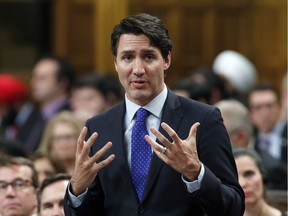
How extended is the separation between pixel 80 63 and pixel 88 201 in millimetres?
9689

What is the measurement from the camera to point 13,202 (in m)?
8.55

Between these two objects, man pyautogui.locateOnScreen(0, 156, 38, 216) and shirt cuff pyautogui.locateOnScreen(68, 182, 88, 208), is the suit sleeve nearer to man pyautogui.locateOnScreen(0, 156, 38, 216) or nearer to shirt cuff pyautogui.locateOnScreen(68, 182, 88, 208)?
shirt cuff pyautogui.locateOnScreen(68, 182, 88, 208)

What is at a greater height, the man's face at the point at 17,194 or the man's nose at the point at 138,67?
the man's nose at the point at 138,67

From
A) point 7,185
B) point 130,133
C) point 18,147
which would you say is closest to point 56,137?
point 18,147

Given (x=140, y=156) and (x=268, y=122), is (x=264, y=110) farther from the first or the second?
(x=140, y=156)

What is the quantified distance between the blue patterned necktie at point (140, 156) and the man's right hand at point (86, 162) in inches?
9.1

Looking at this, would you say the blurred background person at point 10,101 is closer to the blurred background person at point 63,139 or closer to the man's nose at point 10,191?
the blurred background person at point 63,139

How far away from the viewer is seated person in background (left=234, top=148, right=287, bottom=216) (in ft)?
28.1

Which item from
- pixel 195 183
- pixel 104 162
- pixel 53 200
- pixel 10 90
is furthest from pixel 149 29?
pixel 10 90

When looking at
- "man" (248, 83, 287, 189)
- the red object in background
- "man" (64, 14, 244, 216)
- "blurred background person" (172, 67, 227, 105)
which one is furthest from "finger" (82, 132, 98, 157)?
the red object in background

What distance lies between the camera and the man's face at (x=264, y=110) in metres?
12.4

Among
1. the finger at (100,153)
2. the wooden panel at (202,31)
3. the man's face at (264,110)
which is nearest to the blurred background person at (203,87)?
the man's face at (264,110)

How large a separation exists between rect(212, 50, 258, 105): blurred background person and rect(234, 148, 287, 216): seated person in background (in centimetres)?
419

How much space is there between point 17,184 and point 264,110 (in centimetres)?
436
